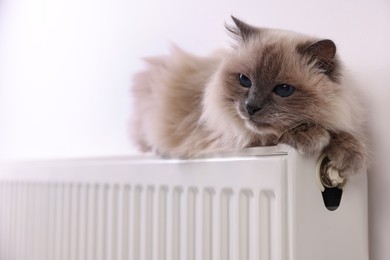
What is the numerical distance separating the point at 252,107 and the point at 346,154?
166 mm

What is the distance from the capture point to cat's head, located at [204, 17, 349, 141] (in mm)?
708

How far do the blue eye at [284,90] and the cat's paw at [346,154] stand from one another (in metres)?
0.10

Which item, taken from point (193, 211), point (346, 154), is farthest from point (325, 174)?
point (193, 211)

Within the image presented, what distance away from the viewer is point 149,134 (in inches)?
40.8

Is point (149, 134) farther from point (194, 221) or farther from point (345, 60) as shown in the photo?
point (345, 60)

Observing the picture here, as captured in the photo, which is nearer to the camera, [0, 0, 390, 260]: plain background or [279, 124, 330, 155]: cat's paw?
[279, 124, 330, 155]: cat's paw

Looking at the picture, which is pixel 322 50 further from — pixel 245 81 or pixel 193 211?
pixel 193 211

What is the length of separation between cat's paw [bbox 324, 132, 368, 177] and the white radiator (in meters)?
0.04

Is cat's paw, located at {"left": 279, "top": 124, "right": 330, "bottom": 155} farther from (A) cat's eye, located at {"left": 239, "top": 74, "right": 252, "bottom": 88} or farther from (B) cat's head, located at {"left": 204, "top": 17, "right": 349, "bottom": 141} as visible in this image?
(A) cat's eye, located at {"left": 239, "top": 74, "right": 252, "bottom": 88}

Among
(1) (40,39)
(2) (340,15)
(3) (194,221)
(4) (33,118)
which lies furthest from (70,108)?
(2) (340,15)

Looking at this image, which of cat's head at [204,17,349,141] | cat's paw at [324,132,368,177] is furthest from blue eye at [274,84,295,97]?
cat's paw at [324,132,368,177]

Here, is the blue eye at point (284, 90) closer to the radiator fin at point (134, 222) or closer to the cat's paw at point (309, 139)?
the cat's paw at point (309, 139)

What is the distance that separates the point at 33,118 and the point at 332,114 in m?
1.60

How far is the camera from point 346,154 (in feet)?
2.27
